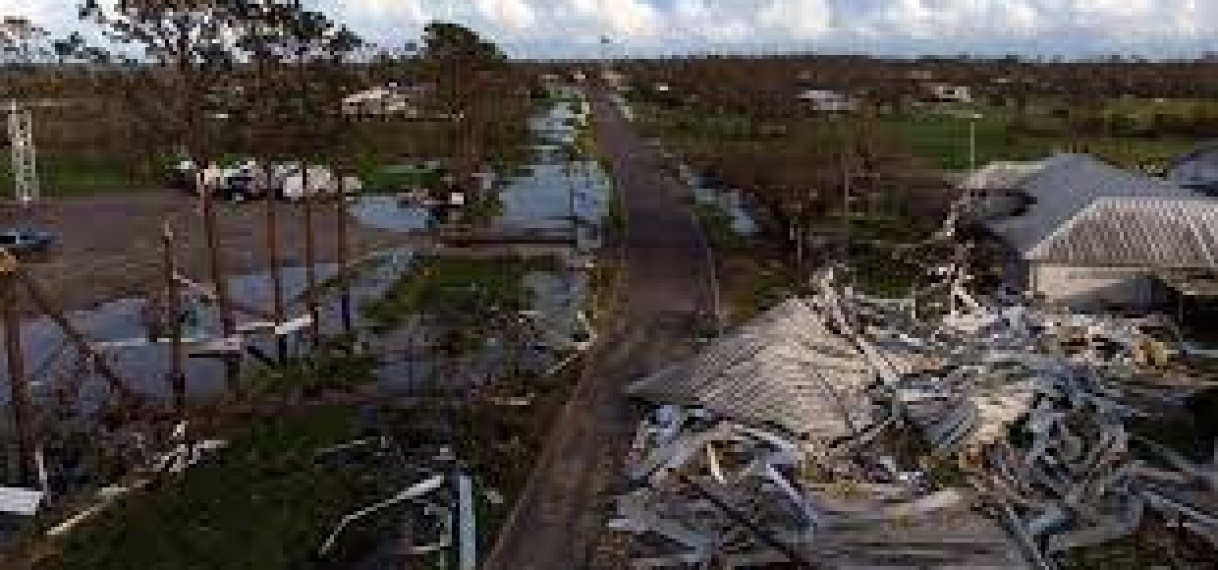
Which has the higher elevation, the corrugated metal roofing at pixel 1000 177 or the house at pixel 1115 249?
the corrugated metal roofing at pixel 1000 177

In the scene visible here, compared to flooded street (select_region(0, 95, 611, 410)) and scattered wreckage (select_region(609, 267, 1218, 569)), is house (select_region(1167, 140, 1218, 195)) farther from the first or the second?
scattered wreckage (select_region(609, 267, 1218, 569))

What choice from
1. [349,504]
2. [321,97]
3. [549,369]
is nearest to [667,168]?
[321,97]

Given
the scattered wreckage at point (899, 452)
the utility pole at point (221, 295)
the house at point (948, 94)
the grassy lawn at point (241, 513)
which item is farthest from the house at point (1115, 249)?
the house at point (948, 94)

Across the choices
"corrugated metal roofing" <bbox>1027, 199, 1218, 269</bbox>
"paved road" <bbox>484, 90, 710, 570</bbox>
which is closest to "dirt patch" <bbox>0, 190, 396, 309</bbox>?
"paved road" <bbox>484, 90, 710, 570</bbox>

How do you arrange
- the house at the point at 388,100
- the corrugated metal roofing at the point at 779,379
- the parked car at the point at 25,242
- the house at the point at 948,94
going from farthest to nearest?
the house at the point at 948,94, the house at the point at 388,100, the parked car at the point at 25,242, the corrugated metal roofing at the point at 779,379

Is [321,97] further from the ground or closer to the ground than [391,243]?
further from the ground

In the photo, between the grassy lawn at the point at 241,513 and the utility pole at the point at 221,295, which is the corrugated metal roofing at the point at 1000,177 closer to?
the utility pole at the point at 221,295

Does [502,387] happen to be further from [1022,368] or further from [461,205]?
[461,205]
